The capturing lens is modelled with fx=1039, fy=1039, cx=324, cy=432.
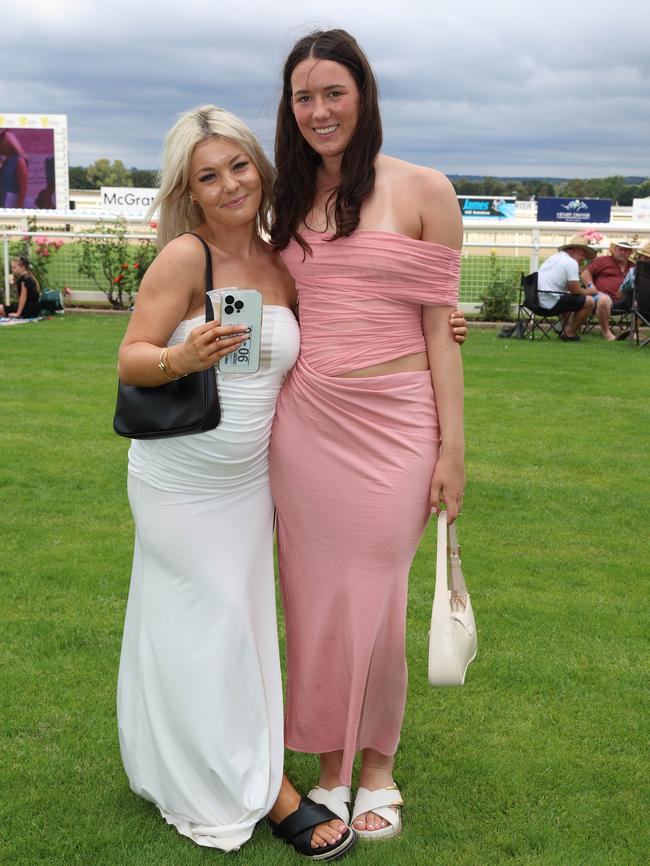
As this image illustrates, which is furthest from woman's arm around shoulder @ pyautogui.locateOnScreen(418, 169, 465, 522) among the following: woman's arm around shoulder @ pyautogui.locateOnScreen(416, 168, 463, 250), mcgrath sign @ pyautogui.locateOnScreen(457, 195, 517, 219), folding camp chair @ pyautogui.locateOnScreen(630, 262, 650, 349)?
mcgrath sign @ pyautogui.locateOnScreen(457, 195, 517, 219)

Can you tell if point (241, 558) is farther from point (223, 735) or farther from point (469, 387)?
point (469, 387)

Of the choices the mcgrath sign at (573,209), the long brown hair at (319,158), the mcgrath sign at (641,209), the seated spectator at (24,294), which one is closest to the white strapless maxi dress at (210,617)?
the long brown hair at (319,158)

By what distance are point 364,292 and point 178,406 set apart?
0.64 metres

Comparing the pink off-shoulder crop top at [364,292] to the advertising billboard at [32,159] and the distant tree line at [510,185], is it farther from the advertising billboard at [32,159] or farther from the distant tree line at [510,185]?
the distant tree line at [510,185]

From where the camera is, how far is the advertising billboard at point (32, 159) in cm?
2878

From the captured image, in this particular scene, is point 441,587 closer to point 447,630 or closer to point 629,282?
point 447,630

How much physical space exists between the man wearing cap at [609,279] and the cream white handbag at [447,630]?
12.7 metres

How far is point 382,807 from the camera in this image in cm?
340

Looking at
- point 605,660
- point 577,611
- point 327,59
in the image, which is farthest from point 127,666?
point 577,611

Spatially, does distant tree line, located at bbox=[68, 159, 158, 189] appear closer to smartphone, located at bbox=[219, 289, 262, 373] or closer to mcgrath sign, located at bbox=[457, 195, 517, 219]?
mcgrath sign, located at bbox=[457, 195, 517, 219]

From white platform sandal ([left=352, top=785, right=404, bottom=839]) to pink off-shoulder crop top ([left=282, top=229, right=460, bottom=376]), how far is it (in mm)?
1419

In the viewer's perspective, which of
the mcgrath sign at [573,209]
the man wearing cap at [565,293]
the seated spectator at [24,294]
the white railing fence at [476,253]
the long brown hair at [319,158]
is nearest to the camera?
the long brown hair at [319,158]

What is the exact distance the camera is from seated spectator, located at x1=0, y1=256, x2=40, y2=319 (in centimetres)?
1636

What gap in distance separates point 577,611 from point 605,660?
0.54 meters
